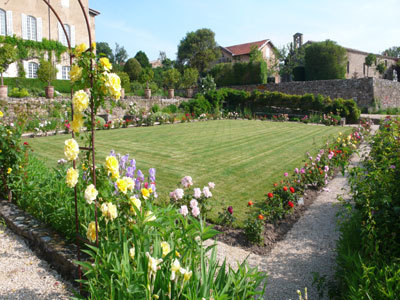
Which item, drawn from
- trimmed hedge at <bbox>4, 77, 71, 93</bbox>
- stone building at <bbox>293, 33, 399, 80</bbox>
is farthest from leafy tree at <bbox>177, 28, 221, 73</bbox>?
trimmed hedge at <bbox>4, 77, 71, 93</bbox>

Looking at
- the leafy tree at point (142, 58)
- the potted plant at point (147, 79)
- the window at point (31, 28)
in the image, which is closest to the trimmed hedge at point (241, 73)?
the potted plant at point (147, 79)

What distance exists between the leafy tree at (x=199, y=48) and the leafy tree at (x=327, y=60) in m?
17.9

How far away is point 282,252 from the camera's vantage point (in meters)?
3.32

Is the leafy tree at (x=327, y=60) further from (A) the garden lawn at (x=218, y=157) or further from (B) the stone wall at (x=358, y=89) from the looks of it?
(A) the garden lawn at (x=218, y=157)

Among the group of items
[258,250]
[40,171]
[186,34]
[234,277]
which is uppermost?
[186,34]

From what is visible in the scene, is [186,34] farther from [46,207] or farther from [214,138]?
[46,207]

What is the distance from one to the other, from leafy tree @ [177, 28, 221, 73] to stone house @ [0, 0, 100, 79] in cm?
1950

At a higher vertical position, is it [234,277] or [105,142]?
[105,142]

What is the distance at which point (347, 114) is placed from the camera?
56.0ft

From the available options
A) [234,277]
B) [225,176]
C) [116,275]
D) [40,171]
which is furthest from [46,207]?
[225,176]

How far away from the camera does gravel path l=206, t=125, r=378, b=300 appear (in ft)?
8.77

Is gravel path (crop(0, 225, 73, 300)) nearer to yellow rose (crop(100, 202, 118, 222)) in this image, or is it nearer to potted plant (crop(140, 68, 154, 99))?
yellow rose (crop(100, 202, 118, 222))

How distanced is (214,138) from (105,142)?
3.69 m

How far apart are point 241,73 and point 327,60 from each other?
7.72 meters
